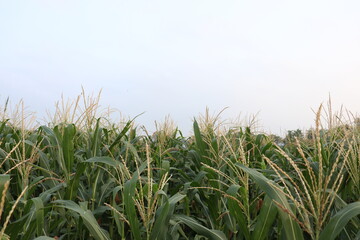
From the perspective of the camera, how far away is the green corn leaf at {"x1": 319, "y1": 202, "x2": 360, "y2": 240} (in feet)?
5.11

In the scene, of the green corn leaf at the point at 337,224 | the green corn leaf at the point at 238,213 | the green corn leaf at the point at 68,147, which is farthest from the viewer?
the green corn leaf at the point at 68,147

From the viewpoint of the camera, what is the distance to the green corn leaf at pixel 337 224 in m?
1.56

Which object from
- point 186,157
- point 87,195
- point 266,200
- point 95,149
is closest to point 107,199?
point 87,195

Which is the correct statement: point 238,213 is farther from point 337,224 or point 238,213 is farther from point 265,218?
point 337,224

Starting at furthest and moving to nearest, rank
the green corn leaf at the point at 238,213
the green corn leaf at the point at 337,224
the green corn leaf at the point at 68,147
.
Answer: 1. the green corn leaf at the point at 68,147
2. the green corn leaf at the point at 238,213
3. the green corn leaf at the point at 337,224

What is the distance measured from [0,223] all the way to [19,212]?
0.59 feet

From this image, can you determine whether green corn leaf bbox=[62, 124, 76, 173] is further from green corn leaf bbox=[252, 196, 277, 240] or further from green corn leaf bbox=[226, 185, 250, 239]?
green corn leaf bbox=[252, 196, 277, 240]

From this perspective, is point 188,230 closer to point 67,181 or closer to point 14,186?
point 67,181

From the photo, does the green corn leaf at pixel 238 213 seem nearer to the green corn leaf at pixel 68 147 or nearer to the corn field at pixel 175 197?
the corn field at pixel 175 197

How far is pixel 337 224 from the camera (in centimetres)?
158

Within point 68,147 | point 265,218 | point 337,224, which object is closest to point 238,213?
point 265,218

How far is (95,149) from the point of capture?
2.93 metres

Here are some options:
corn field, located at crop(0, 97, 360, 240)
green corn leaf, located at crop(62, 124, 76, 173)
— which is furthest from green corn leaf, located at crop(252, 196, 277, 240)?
green corn leaf, located at crop(62, 124, 76, 173)

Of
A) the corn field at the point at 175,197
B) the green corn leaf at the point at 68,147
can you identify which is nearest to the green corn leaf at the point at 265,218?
the corn field at the point at 175,197
